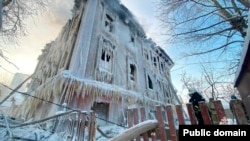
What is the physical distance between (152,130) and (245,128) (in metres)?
1.11

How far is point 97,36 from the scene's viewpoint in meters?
10.2

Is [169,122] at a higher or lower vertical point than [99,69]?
lower

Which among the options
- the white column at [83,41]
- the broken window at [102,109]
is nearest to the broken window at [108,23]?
the white column at [83,41]

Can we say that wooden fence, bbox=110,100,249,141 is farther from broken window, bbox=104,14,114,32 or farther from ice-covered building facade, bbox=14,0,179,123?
broken window, bbox=104,14,114,32

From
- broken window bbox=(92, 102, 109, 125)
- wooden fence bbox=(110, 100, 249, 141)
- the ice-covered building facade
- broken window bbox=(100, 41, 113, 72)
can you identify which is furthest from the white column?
wooden fence bbox=(110, 100, 249, 141)

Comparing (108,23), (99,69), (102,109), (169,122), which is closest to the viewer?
(169,122)

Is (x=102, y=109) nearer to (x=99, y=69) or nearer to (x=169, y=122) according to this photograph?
(x=99, y=69)

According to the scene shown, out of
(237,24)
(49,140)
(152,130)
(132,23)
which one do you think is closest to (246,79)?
(152,130)

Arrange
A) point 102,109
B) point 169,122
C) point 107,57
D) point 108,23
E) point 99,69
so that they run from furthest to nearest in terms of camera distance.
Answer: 1. point 108,23
2. point 107,57
3. point 99,69
4. point 102,109
5. point 169,122

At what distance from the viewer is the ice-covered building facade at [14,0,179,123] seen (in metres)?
7.94

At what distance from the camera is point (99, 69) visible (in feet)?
30.5

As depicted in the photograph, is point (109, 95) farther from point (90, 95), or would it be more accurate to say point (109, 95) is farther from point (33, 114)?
point (33, 114)

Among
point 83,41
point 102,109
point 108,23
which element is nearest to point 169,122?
point 102,109

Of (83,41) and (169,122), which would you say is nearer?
(169,122)
